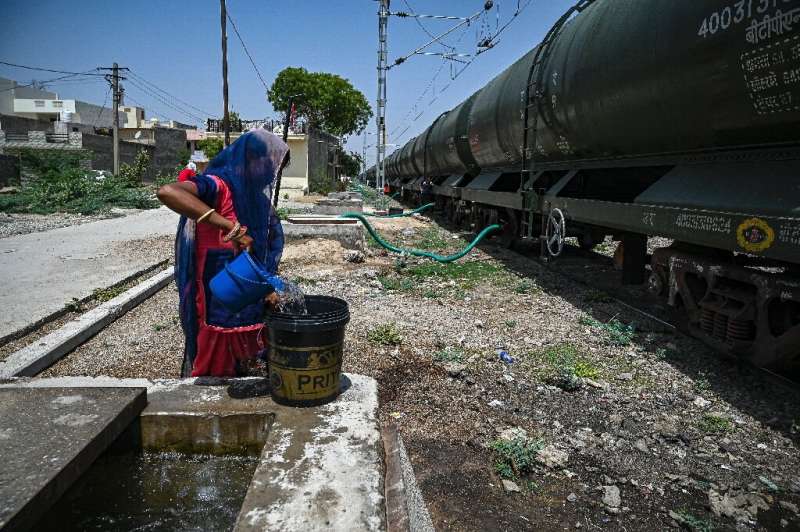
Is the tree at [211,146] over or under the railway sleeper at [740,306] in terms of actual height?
over

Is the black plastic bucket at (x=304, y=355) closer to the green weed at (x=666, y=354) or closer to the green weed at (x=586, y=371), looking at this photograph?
the green weed at (x=586, y=371)

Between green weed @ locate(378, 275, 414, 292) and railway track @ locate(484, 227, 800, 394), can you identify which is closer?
railway track @ locate(484, 227, 800, 394)

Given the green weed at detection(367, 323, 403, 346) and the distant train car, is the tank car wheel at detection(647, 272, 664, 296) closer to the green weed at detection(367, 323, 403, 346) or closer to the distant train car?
the distant train car

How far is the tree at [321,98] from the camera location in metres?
48.4

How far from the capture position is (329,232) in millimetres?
8938

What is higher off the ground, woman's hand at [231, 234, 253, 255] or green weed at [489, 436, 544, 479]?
woman's hand at [231, 234, 253, 255]

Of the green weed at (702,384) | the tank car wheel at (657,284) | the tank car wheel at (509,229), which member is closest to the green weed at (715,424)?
the green weed at (702,384)

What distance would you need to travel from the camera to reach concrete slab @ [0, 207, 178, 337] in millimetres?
5370

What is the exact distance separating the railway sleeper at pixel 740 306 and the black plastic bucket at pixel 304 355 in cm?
281

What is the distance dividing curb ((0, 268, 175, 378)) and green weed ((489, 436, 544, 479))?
3.20 metres

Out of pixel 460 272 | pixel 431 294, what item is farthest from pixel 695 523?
pixel 460 272

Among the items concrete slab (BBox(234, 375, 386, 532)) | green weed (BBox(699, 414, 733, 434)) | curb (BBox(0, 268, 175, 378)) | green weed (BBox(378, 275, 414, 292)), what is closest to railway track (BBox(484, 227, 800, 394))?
green weed (BBox(699, 414, 733, 434))

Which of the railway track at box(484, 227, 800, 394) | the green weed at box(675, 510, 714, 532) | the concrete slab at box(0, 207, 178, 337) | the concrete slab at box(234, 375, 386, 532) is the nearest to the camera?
the concrete slab at box(234, 375, 386, 532)

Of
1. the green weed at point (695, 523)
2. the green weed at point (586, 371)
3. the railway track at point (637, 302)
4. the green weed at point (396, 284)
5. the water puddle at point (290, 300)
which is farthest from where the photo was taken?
the green weed at point (396, 284)
